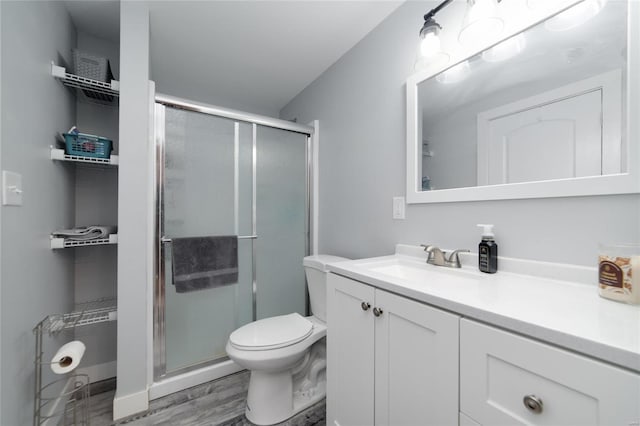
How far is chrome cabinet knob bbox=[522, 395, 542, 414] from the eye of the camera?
0.49m

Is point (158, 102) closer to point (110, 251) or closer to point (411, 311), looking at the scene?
point (110, 251)

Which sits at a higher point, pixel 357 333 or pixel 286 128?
pixel 286 128

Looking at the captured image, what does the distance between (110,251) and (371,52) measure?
226cm

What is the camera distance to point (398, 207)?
1424mm

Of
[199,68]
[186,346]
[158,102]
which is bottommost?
[186,346]

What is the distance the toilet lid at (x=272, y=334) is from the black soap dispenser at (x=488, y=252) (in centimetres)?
97

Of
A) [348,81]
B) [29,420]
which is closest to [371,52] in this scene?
[348,81]

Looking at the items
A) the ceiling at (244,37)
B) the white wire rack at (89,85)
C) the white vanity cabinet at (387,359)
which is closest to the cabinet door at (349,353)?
the white vanity cabinet at (387,359)

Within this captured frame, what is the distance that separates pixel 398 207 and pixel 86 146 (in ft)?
5.90

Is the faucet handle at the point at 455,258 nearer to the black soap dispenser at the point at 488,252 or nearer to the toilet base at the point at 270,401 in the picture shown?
the black soap dispenser at the point at 488,252

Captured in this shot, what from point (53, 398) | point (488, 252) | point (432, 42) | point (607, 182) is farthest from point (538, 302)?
point (53, 398)

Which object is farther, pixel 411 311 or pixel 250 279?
pixel 250 279

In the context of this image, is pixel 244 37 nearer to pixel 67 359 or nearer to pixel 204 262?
pixel 204 262

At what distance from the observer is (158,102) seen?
1.56 meters
